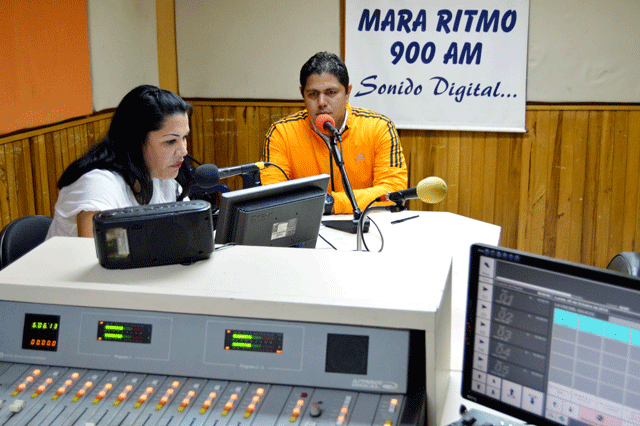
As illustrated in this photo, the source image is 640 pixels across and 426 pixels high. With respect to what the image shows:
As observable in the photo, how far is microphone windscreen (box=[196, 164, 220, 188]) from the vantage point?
1605 millimetres

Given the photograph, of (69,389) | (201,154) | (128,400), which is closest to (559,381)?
(128,400)

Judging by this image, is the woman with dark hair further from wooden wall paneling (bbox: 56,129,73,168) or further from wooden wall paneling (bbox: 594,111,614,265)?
wooden wall paneling (bbox: 594,111,614,265)

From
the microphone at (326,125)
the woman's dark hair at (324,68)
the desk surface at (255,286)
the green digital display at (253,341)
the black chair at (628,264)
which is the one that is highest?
the woman's dark hair at (324,68)

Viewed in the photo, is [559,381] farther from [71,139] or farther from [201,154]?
[201,154]

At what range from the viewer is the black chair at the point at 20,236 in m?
1.85

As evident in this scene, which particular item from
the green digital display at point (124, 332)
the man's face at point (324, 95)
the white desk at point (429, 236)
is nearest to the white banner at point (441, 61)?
the man's face at point (324, 95)

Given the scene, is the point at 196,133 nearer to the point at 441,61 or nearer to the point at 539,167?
the point at 441,61

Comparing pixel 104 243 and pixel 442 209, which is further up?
pixel 104 243

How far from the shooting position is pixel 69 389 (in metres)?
1.09

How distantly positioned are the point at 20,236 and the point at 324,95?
152cm

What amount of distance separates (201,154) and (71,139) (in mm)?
→ 1056

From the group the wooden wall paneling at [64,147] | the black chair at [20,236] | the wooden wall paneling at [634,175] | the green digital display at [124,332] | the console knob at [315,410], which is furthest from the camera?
the wooden wall paneling at [634,175]

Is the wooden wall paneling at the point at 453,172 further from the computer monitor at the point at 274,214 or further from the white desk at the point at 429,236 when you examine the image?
the computer monitor at the point at 274,214

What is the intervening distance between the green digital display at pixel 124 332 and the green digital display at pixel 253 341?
0.14 m
